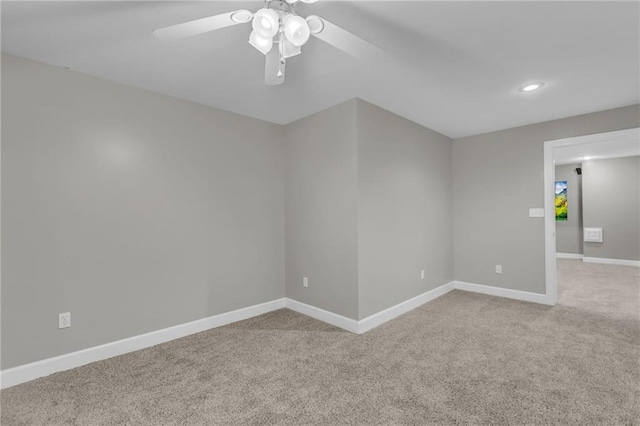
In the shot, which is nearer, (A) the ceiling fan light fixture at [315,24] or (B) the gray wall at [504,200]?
(A) the ceiling fan light fixture at [315,24]

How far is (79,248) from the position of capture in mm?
2451

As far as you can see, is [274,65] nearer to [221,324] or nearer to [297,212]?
[297,212]

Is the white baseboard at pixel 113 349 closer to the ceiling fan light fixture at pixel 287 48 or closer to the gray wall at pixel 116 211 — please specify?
the gray wall at pixel 116 211

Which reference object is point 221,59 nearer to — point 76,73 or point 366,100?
point 76,73

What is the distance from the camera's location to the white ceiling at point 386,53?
5.68 feet

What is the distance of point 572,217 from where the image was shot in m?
7.32

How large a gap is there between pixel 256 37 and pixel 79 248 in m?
2.23

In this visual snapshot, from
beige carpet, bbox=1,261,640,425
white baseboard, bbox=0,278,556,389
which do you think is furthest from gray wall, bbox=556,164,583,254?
Result: beige carpet, bbox=1,261,640,425

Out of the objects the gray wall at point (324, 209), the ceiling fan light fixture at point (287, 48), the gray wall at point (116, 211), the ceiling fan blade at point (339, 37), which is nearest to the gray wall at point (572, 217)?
the gray wall at point (324, 209)

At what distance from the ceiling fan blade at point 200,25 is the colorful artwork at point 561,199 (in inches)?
343

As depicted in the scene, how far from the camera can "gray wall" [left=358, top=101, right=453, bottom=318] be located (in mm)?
3145

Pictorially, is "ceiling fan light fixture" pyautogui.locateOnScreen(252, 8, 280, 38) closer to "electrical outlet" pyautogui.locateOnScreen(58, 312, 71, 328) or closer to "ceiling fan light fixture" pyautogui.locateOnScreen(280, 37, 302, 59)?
"ceiling fan light fixture" pyautogui.locateOnScreen(280, 37, 302, 59)

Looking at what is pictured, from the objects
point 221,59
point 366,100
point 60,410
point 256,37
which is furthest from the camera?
point 366,100

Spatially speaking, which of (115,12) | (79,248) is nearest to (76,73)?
(115,12)
